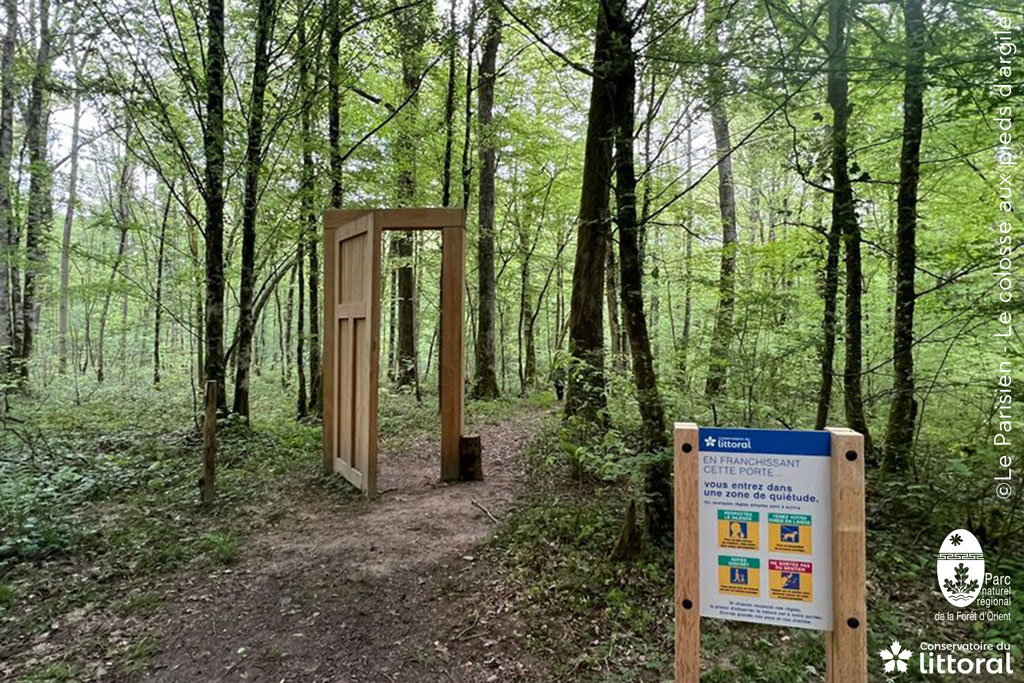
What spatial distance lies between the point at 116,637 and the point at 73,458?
3778 millimetres

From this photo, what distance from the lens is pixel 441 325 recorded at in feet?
17.5

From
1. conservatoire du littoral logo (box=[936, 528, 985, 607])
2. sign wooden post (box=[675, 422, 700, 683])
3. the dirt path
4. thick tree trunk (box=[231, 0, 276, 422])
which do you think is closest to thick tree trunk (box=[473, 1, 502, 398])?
thick tree trunk (box=[231, 0, 276, 422])

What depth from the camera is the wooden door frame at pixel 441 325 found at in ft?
15.8

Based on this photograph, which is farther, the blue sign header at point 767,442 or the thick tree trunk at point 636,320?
the thick tree trunk at point 636,320

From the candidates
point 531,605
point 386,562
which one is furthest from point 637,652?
point 386,562

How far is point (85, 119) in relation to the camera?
1434cm

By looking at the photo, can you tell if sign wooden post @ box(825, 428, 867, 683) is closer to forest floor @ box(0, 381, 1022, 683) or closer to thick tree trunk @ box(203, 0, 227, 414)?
forest floor @ box(0, 381, 1022, 683)

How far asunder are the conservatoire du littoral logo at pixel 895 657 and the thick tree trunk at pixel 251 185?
22.6ft

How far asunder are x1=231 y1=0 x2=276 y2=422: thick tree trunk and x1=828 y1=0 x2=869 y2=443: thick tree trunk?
5.82 m

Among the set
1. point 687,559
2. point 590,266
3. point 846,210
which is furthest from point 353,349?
point 846,210

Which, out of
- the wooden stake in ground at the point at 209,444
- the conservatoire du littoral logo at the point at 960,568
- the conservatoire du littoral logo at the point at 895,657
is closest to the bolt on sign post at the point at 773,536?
the conservatoire du littoral logo at the point at 895,657

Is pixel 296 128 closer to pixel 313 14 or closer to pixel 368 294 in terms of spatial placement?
pixel 313 14

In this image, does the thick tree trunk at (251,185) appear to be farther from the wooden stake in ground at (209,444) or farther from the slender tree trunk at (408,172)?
the wooden stake in ground at (209,444)

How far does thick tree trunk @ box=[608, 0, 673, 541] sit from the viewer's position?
3.49 m
